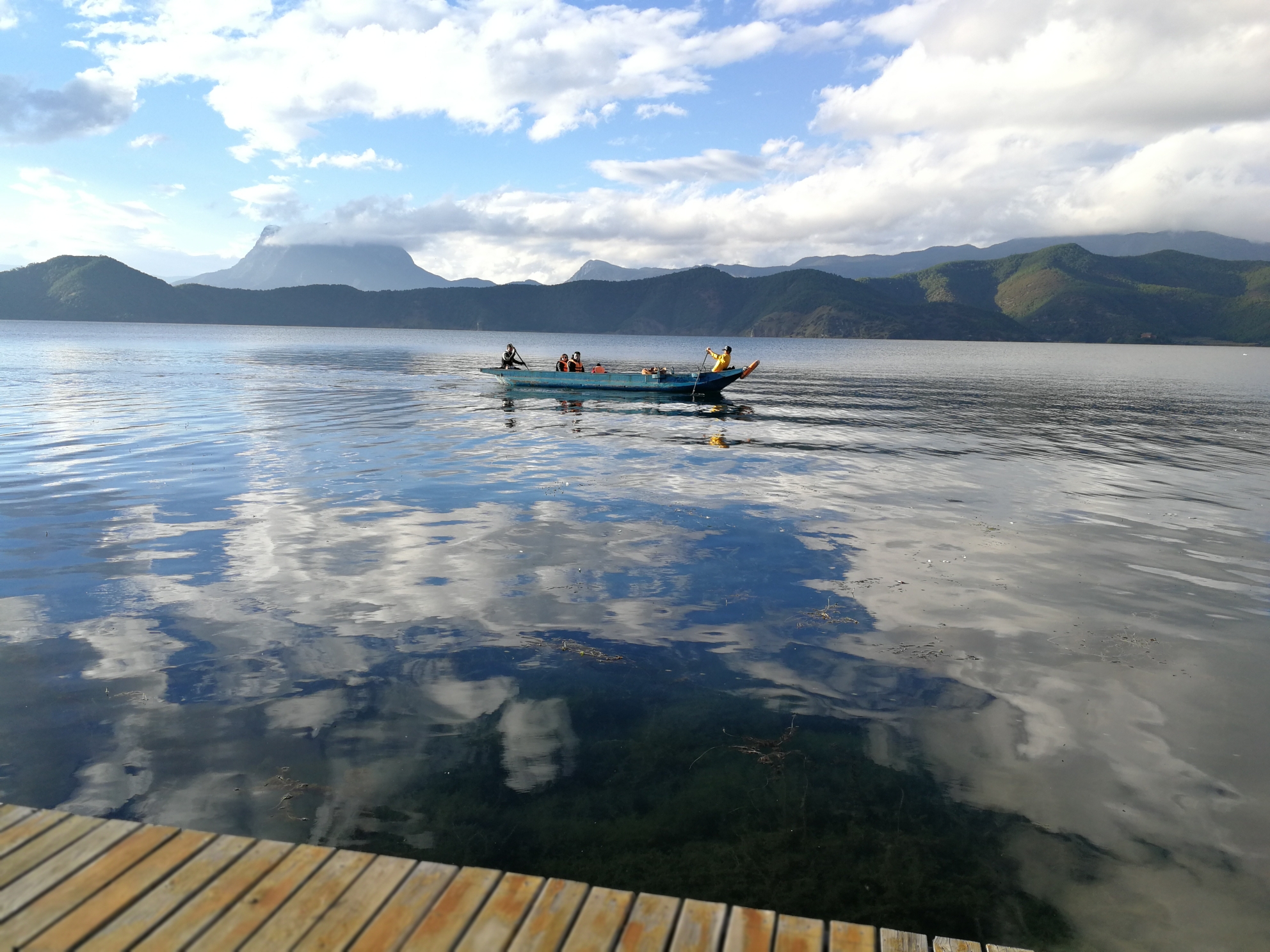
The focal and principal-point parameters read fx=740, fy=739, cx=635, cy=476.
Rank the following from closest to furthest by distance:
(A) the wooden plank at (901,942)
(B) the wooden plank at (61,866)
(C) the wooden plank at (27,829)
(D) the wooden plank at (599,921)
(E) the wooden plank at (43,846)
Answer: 1. (D) the wooden plank at (599,921)
2. (A) the wooden plank at (901,942)
3. (B) the wooden plank at (61,866)
4. (E) the wooden plank at (43,846)
5. (C) the wooden plank at (27,829)

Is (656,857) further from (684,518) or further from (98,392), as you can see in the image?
(98,392)

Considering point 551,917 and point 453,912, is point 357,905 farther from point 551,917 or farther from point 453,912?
point 551,917

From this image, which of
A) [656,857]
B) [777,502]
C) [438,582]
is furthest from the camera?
[777,502]

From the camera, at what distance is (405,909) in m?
4.90

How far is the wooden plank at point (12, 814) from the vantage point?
5691mm

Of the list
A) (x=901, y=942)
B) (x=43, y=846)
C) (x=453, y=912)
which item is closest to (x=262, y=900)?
(x=453, y=912)

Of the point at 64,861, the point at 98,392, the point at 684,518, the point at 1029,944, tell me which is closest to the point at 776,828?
the point at 1029,944

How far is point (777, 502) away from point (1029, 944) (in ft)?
47.8

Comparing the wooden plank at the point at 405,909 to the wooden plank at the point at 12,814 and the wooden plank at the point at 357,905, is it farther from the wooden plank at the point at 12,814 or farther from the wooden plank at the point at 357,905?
the wooden plank at the point at 12,814

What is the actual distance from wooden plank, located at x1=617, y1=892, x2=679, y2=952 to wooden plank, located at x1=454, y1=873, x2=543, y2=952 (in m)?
0.70

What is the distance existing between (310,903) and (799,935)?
325 cm

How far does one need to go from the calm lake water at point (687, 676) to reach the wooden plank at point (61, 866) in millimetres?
1565

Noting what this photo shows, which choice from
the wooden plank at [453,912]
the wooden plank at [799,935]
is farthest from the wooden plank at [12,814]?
the wooden plank at [799,935]

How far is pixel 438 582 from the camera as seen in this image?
44.4ft
